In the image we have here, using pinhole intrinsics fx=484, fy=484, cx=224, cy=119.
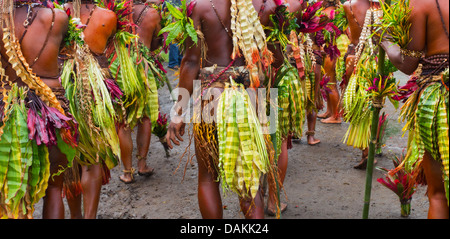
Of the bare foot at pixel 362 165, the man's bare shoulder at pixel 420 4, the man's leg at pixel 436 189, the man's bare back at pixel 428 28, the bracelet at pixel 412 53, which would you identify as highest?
the man's bare shoulder at pixel 420 4

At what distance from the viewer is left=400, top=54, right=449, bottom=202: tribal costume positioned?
2494 mm

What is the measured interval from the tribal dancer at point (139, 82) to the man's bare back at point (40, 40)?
1512 mm

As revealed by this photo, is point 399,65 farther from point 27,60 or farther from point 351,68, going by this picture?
point 351,68

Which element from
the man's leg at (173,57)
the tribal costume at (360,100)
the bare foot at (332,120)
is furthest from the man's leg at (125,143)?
the man's leg at (173,57)

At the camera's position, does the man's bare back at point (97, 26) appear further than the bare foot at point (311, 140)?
No

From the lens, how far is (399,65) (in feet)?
9.18

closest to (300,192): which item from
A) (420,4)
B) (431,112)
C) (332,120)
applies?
(431,112)

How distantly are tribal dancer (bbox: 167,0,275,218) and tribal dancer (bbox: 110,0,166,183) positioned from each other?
1.52 m

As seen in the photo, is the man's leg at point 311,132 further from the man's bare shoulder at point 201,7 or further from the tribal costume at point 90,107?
the man's bare shoulder at point 201,7

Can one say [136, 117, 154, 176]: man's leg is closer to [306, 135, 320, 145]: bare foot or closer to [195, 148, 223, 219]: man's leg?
[195, 148, 223, 219]: man's leg

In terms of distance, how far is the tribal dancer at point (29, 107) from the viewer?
104 inches

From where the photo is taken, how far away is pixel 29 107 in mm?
2719

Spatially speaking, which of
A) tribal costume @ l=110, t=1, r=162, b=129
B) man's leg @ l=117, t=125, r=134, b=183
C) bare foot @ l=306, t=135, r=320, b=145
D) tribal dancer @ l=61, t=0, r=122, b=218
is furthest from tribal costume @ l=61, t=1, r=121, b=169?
bare foot @ l=306, t=135, r=320, b=145
